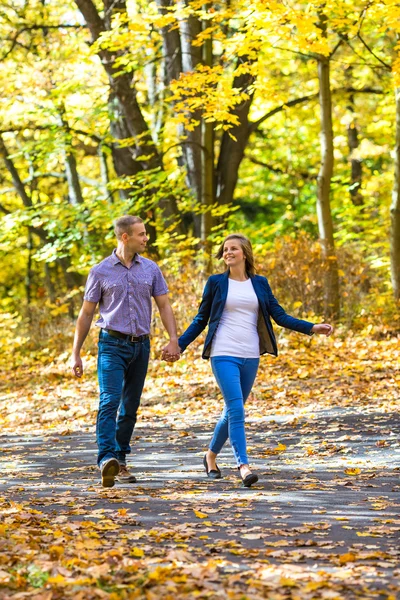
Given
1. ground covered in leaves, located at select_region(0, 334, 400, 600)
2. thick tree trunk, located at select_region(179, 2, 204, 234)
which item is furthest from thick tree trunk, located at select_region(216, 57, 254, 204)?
ground covered in leaves, located at select_region(0, 334, 400, 600)

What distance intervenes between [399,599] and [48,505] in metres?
3.28

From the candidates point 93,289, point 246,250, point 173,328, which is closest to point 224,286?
point 246,250

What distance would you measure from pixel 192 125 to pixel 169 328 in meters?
9.52

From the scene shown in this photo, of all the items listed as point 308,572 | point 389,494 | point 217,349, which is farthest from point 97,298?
point 308,572

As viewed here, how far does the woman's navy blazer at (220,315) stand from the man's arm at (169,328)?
0.24 feet

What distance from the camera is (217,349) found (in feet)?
24.5

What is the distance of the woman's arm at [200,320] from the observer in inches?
295

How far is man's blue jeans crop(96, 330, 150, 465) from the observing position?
745cm

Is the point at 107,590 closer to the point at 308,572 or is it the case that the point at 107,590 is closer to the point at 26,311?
the point at 308,572

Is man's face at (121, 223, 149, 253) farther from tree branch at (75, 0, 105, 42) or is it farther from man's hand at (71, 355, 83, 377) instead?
tree branch at (75, 0, 105, 42)

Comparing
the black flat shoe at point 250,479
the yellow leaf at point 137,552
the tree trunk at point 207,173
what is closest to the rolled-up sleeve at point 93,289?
the black flat shoe at point 250,479

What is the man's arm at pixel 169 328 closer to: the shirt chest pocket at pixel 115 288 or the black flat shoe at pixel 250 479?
the shirt chest pocket at pixel 115 288

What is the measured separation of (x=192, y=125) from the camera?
1661cm

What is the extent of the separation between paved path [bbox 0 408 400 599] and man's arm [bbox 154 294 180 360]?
105 centimetres
